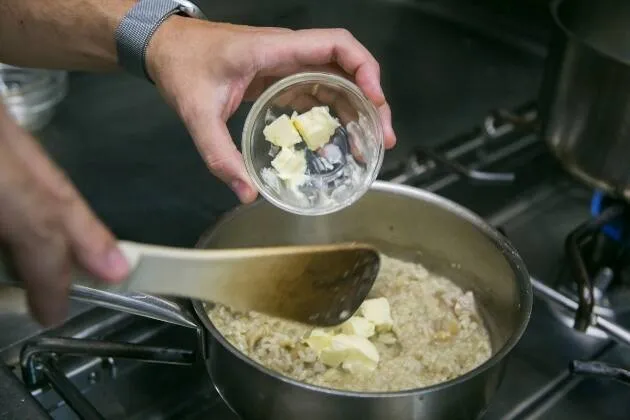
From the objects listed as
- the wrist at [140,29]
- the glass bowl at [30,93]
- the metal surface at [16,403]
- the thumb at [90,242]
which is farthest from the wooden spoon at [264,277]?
the glass bowl at [30,93]

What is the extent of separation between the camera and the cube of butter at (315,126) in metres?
0.74

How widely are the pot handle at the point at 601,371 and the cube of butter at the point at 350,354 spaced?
0.19 meters

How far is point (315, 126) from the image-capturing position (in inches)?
29.2

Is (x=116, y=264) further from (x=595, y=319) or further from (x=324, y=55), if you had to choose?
(x=595, y=319)

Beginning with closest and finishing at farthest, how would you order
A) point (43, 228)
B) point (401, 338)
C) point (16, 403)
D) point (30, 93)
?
point (43, 228) → point (16, 403) → point (401, 338) → point (30, 93)

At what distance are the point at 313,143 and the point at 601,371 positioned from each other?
0.34 m

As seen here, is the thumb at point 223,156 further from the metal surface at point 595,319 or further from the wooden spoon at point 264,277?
the metal surface at point 595,319

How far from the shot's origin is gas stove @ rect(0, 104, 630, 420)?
2.38 feet

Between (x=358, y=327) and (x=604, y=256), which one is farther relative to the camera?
(x=604, y=256)

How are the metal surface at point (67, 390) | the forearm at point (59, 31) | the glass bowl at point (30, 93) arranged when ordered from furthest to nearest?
the glass bowl at point (30, 93) < the forearm at point (59, 31) < the metal surface at point (67, 390)

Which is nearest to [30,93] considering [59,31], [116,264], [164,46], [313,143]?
[59,31]

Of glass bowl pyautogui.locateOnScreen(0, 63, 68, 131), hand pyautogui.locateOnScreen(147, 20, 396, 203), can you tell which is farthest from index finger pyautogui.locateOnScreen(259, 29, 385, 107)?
glass bowl pyautogui.locateOnScreen(0, 63, 68, 131)

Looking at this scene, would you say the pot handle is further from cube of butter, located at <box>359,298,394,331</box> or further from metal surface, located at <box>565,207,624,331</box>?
cube of butter, located at <box>359,298,394,331</box>

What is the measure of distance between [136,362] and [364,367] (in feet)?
0.75
